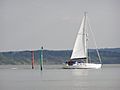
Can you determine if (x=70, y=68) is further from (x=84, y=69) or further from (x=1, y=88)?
(x=1, y=88)

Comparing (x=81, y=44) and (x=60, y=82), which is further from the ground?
(x=81, y=44)

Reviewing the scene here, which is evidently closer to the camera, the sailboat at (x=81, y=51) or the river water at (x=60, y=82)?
the river water at (x=60, y=82)

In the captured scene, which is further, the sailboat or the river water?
the sailboat

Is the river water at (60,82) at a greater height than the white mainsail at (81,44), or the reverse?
the white mainsail at (81,44)

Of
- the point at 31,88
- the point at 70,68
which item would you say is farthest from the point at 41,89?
the point at 70,68

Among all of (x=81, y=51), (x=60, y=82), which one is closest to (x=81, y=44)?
(x=81, y=51)

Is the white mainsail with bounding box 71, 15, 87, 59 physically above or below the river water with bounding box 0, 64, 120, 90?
above

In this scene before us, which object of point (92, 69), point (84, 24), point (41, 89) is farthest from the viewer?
point (92, 69)

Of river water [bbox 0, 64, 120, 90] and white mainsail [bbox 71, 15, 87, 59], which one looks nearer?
river water [bbox 0, 64, 120, 90]

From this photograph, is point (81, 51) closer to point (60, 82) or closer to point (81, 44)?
point (81, 44)

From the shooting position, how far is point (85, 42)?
111438 millimetres

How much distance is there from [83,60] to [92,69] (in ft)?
11.3

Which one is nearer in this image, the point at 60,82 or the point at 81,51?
the point at 60,82

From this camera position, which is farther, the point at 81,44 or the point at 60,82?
the point at 81,44
